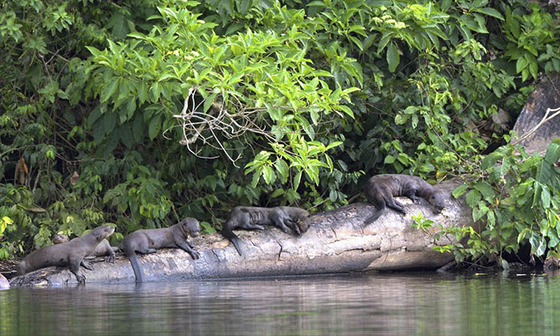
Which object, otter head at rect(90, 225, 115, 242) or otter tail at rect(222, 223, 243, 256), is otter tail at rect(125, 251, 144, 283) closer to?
otter head at rect(90, 225, 115, 242)

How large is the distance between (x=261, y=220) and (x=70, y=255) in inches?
83.1

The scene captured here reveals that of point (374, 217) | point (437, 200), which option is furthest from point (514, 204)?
point (374, 217)

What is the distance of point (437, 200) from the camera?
1041cm

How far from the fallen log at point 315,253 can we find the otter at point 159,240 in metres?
0.07

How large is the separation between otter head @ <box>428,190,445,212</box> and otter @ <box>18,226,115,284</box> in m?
3.50

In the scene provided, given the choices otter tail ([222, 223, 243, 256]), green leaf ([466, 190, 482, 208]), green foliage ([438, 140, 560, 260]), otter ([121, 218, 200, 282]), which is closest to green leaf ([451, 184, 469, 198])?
green foliage ([438, 140, 560, 260])

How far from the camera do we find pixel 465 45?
1127cm

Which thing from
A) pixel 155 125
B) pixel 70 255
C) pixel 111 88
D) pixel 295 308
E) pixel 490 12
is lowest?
pixel 295 308

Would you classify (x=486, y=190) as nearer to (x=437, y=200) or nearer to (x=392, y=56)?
(x=437, y=200)

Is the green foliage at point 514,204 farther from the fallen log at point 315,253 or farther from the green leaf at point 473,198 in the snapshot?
the fallen log at point 315,253

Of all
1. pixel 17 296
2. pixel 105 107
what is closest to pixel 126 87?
pixel 105 107

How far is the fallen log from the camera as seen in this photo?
9383 mm

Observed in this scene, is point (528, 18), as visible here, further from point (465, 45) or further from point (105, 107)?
point (105, 107)

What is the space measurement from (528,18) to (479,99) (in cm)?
117
